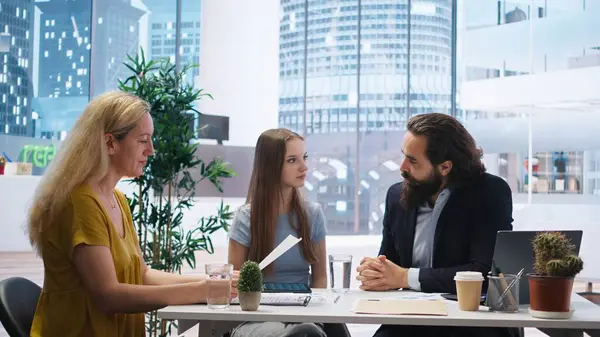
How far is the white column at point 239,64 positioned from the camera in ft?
34.9

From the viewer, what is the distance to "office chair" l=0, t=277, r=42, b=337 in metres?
1.93

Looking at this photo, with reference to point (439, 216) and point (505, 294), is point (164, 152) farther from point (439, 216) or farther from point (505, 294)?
point (505, 294)

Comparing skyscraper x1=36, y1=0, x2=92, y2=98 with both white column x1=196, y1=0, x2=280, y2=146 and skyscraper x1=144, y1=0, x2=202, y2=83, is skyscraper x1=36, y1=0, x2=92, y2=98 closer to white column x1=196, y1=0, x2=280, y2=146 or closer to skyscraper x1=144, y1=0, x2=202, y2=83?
skyscraper x1=144, y1=0, x2=202, y2=83

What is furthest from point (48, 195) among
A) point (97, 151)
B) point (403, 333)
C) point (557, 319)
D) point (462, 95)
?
point (462, 95)

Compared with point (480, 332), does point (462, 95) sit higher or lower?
higher

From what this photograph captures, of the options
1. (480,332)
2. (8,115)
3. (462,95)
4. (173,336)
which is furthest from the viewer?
(8,115)

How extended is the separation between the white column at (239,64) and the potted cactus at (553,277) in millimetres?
8772

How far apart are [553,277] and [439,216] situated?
0.67m

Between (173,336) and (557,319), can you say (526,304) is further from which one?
(173,336)

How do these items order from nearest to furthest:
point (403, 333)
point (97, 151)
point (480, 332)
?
point (97, 151)
point (480, 332)
point (403, 333)

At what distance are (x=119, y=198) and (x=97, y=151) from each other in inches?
11.8

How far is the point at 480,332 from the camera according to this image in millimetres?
2363

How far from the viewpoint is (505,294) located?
2.07m

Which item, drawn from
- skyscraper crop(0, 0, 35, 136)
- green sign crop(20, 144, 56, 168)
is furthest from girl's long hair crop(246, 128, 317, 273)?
skyscraper crop(0, 0, 35, 136)
